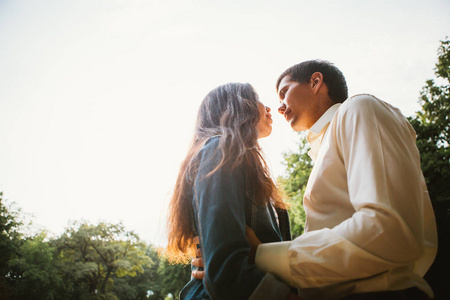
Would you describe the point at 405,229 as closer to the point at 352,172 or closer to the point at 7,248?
the point at 352,172

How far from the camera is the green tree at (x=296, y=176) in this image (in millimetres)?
15940

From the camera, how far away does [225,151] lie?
61.9 inches

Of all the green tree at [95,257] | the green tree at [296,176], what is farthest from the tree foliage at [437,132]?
the green tree at [95,257]

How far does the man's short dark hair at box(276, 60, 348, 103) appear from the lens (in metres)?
2.85

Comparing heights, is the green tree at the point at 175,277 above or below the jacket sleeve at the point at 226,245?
below

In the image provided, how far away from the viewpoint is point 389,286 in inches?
49.4

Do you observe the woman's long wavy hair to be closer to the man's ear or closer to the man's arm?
the man's arm

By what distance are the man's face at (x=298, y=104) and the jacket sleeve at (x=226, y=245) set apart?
5.43 feet

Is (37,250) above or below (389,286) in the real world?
above


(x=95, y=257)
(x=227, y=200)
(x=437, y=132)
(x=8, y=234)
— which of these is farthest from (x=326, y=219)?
(x=8, y=234)

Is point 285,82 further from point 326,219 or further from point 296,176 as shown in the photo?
point 296,176

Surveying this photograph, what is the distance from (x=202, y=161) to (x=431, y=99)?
19107mm

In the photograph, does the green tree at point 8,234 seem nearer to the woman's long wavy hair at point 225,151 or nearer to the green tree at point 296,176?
the green tree at point 296,176

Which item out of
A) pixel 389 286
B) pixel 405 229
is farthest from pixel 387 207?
pixel 389 286
